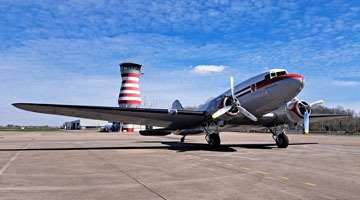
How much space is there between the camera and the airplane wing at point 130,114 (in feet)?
65.3

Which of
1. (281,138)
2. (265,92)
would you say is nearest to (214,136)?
(265,92)

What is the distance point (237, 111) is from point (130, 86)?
66704mm

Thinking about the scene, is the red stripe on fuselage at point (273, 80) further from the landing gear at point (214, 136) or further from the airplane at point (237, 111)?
the landing gear at point (214, 136)

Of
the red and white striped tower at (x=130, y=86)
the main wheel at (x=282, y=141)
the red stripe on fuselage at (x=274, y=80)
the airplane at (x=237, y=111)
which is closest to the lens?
the red stripe on fuselage at (x=274, y=80)

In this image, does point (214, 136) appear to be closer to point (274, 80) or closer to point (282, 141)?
point (274, 80)

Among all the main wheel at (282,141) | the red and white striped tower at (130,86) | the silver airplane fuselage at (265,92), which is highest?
the red and white striped tower at (130,86)

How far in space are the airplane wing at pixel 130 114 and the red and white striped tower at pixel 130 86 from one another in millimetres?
57484

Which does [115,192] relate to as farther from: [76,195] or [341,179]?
[341,179]

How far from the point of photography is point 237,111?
20.0 metres

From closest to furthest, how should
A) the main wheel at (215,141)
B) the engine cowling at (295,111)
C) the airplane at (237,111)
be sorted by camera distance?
the airplane at (237,111), the main wheel at (215,141), the engine cowling at (295,111)

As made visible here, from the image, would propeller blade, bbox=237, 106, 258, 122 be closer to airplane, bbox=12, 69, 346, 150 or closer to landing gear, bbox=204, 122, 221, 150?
airplane, bbox=12, 69, 346, 150

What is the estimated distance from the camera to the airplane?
18903mm

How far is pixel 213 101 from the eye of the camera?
22531mm

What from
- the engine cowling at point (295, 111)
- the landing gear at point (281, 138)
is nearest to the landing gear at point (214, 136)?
the engine cowling at point (295, 111)
